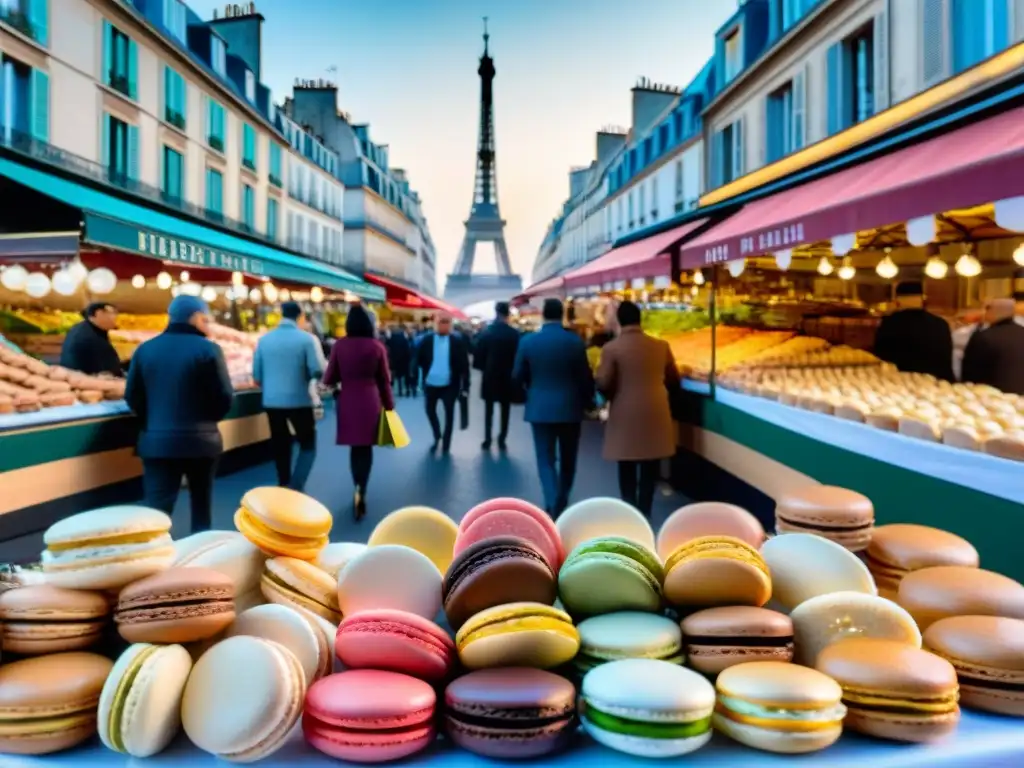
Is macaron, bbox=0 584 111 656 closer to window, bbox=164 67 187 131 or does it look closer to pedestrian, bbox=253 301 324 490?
pedestrian, bbox=253 301 324 490

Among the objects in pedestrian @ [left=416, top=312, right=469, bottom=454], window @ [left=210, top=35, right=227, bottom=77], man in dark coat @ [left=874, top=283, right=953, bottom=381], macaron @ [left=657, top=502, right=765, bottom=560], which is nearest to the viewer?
macaron @ [left=657, top=502, right=765, bottom=560]

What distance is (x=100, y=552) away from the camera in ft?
4.86

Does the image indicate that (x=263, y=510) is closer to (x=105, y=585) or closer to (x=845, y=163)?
(x=105, y=585)

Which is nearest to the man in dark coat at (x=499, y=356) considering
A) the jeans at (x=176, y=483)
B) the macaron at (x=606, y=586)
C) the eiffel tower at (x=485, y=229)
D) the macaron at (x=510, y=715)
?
the jeans at (x=176, y=483)

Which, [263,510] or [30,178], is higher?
[30,178]

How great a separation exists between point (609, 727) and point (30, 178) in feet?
24.6

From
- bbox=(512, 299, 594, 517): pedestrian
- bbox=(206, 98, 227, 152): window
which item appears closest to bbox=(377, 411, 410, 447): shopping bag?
bbox=(512, 299, 594, 517): pedestrian

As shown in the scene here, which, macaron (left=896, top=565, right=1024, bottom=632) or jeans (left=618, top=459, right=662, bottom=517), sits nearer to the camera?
macaron (left=896, top=565, right=1024, bottom=632)

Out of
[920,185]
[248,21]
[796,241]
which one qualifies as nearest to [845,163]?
[796,241]

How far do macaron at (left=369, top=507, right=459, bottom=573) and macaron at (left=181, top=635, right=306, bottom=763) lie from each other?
0.60m

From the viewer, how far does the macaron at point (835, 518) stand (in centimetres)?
190

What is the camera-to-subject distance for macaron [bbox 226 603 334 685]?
4.62 ft

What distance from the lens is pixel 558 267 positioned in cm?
6419

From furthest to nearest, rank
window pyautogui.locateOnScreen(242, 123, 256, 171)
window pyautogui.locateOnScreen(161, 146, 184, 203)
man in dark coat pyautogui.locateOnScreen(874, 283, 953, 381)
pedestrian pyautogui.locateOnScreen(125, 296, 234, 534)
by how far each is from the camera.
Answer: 1. window pyautogui.locateOnScreen(242, 123, 256, 171)
2. window pyautogui.locateOnScreen(161, 146, 184, 203)
3. man in dark coat pyautogui.locateOnScreen(874, 283, 953, 381)
4. pedestrian pyautogui.locateOnScreen(125, 296, 234, 534)
